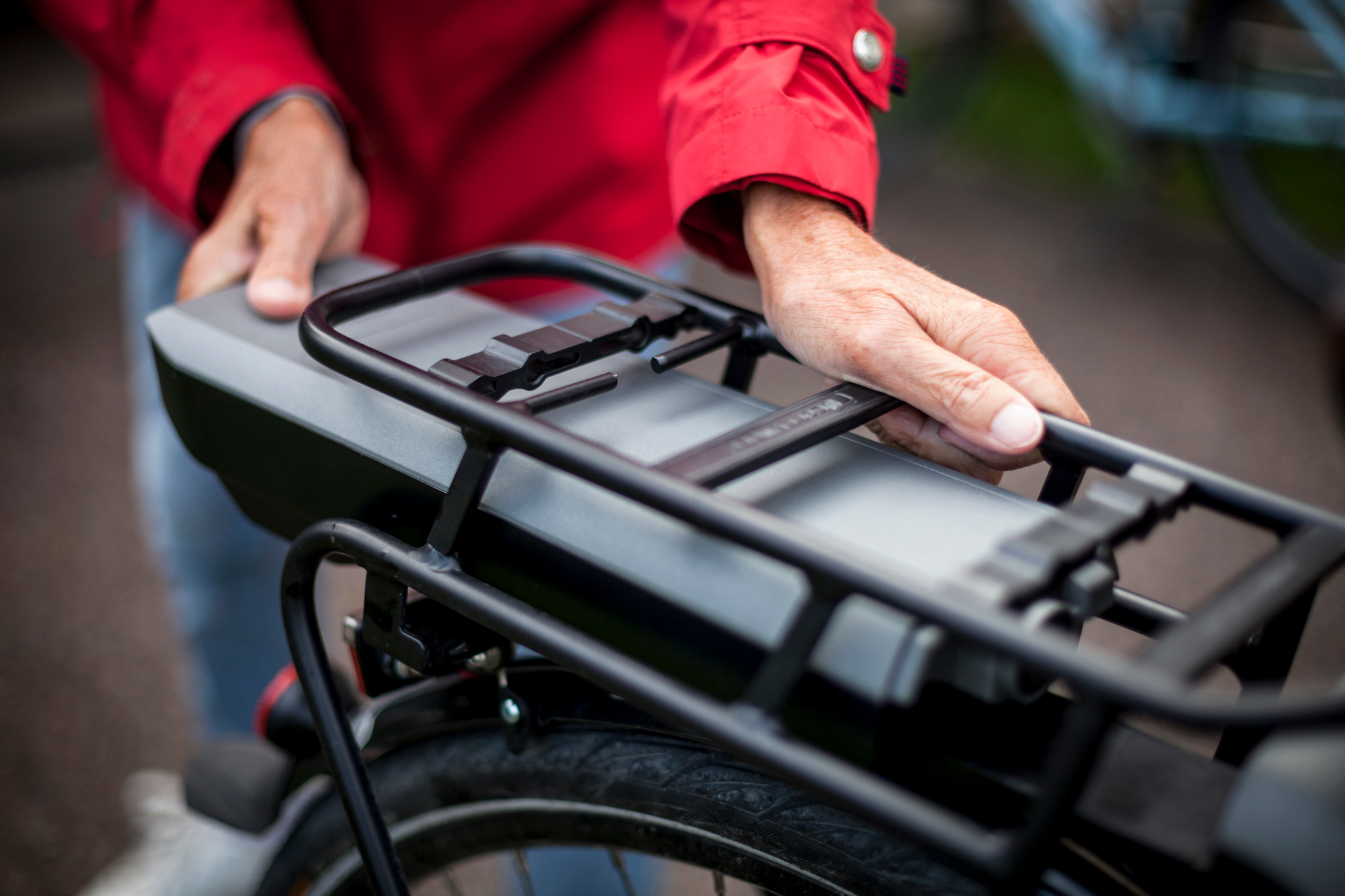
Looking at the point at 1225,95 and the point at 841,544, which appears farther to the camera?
the point at 1225,95

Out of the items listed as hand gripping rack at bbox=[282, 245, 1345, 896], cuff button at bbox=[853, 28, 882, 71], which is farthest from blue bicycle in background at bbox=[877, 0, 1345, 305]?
hand gripping rack at bbox=[282, 245, 1345, 896]

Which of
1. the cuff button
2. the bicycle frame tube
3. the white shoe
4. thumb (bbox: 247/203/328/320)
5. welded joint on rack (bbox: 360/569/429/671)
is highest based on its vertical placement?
the bicycle frame tube

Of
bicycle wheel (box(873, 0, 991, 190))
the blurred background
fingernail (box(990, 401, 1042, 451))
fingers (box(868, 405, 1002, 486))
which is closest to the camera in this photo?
fingernail (box(990, 401, 1042, 451))

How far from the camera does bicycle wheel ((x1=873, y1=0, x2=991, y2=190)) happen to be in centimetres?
394

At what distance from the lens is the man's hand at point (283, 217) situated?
0.81 m

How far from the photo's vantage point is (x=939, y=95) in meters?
4.08

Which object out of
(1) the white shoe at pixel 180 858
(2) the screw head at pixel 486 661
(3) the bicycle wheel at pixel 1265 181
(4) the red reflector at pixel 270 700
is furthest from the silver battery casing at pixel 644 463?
(3) the bicycle wheel at pixel 1265 181

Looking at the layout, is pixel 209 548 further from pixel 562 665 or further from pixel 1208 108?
pixel 1208 108

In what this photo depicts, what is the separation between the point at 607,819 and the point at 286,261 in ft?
1.74

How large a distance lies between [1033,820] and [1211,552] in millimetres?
2107

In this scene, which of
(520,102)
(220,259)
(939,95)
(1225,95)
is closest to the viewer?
(220,259)

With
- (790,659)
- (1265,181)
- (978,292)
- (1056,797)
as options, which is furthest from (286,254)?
(1265,181)

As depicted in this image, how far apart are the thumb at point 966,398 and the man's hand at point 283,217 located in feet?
1.58

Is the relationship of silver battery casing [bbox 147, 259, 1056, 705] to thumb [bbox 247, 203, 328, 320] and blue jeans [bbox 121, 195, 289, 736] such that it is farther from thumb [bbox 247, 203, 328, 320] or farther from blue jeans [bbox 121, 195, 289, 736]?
blue jeans [bbox 121, 195, 289, 736]
